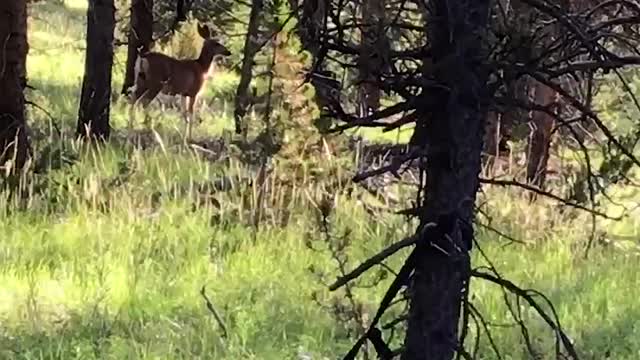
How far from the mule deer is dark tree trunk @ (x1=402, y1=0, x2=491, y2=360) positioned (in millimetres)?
15881

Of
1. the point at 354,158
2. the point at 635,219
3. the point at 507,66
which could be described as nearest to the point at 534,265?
the point at 354,158

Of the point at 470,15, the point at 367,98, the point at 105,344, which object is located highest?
the point at 470,15

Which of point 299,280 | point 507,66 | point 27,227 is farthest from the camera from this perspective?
point 27,227

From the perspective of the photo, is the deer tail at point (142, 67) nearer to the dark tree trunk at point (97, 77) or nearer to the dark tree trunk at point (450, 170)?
the dark tree trunk at point (97, 77)

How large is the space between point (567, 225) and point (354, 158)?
2042mm

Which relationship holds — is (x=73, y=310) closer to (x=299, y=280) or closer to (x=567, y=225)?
(x=299, y=280)

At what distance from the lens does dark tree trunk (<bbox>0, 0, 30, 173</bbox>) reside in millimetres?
8938

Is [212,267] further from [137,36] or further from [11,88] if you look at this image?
[137,36]

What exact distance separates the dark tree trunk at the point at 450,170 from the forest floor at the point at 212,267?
1.20 metres

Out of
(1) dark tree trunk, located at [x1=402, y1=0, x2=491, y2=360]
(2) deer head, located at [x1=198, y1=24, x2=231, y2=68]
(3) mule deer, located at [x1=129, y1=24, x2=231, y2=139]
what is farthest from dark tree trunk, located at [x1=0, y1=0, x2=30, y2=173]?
(2) deer head, located at [x1=198, y1=24, x2=231, y2=68]

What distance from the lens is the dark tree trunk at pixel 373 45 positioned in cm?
259

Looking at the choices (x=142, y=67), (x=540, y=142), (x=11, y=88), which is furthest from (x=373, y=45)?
(x=142, y=67)

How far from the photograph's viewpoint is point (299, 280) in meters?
6.71

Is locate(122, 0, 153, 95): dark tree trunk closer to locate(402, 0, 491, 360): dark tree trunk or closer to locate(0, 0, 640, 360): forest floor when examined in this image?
locate(0, 0, 640, 360): forest floor
